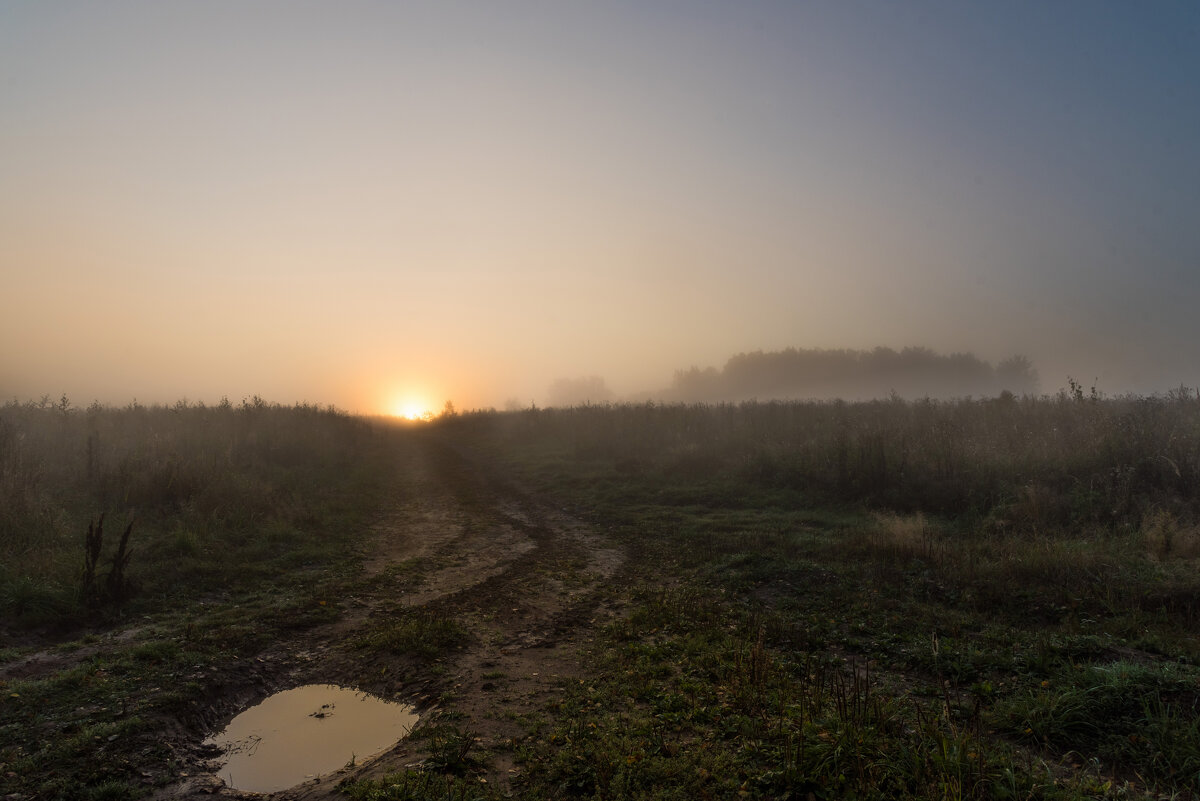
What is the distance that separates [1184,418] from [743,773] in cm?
1676

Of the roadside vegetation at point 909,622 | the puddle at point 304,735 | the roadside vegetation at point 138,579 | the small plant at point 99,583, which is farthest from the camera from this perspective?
the small plant at point 99,583

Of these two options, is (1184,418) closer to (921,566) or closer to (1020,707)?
(921,566)

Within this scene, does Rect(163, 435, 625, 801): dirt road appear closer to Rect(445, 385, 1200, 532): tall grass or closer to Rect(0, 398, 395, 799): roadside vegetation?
Rect(0, 398, 395, 799): roadside vegetation

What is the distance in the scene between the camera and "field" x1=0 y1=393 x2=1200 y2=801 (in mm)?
4297

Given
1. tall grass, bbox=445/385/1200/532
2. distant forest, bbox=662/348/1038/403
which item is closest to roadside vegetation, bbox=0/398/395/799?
tall grass, bbox=445/385/1200/532

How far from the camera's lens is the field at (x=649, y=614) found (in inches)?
169

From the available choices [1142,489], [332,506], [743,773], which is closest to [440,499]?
[332,506]

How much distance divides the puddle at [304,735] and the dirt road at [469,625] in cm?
17

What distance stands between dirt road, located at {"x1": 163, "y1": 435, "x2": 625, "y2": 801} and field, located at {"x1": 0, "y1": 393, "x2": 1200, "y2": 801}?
0.16 ft

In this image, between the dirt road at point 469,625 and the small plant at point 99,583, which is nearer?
the dirt road at point 469,625

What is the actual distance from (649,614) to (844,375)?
230 ft

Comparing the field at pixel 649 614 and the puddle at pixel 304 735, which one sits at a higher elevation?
the field at pixel 649 614

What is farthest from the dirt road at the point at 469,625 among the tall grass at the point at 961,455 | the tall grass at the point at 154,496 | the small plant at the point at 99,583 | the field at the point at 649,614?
the tall grass at the point at 961,455

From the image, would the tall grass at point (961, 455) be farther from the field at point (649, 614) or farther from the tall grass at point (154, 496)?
the tall grass at point (154, 496)
